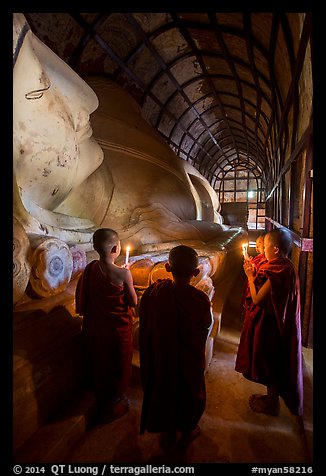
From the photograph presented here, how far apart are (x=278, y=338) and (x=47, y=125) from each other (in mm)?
2389

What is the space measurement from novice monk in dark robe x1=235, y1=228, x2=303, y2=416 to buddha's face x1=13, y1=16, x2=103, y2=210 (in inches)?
72.8

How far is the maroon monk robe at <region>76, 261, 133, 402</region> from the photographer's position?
1.49 metres

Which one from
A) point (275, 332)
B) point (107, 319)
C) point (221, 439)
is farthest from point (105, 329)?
point (275, 332)

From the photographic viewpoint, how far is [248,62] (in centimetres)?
480

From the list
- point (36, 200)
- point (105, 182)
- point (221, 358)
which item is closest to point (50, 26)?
point (105, 182)

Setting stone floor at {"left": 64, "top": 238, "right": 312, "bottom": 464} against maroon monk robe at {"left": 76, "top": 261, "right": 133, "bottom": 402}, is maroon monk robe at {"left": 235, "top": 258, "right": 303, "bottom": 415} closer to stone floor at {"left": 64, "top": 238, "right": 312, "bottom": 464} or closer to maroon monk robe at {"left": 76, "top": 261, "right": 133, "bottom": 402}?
stone floor at {"left": 64, "top": 238, "right": 312, "bottom": 464}

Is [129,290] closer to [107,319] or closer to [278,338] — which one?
[107,319]

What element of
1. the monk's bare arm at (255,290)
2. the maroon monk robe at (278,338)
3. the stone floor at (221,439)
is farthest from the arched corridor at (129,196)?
the monk's bare arm at (255,290)

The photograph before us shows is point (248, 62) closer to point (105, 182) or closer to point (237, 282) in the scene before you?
point (105, 182)

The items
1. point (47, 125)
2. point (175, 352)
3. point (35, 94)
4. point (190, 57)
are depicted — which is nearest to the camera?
point (175, 352)

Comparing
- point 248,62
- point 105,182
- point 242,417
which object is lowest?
point 242,417

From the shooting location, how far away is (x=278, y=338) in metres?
1.64

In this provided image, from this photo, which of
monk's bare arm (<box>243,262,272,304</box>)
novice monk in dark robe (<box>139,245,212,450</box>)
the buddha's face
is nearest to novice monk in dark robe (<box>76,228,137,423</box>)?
novice monk in dark robe (<box>139,245,212,450</box>)

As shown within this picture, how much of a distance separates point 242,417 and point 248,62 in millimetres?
5516
